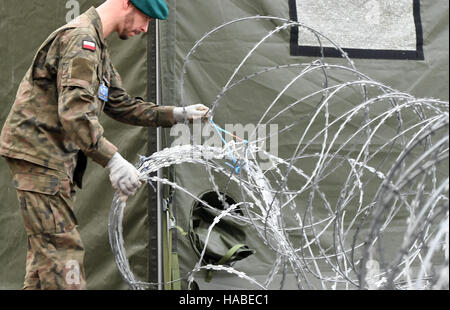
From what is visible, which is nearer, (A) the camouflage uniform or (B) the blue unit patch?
(A) the camouflage uniform

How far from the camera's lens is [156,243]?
3.84m

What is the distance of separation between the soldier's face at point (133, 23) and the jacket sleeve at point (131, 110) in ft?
0.95

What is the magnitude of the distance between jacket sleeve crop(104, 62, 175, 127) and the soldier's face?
11.4 inches

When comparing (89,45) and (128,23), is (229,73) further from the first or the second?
(89,45)

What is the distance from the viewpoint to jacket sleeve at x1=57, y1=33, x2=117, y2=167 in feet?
8.54

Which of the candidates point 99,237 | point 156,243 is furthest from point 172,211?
point 99,237

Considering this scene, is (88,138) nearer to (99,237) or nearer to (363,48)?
(99,237)

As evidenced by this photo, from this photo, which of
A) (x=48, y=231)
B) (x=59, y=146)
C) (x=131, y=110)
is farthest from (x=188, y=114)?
(x=48, y=231)

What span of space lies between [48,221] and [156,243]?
1225mm

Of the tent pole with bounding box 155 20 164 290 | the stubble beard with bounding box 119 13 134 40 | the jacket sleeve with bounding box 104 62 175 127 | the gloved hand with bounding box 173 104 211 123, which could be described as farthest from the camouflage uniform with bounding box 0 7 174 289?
the tent pole with bounding box 155 20 164 290

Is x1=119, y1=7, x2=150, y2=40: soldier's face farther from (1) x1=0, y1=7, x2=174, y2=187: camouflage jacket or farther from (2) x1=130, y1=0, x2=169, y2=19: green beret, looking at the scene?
(1) x1=0, y1=7, x2=174, y2=187: camouflage jacket

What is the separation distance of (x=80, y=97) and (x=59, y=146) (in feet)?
0.96

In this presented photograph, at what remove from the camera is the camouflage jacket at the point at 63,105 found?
2615mm

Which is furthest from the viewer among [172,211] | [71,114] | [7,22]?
[7,22]
